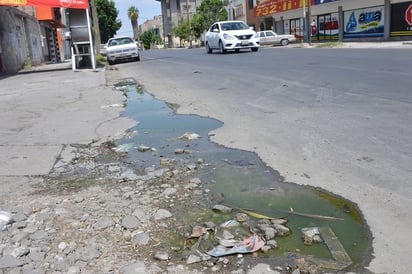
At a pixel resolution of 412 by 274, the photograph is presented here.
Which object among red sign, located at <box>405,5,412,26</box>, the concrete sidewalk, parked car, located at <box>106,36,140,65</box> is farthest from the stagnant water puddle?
red sign, located at <box>405,5,412,26</box>

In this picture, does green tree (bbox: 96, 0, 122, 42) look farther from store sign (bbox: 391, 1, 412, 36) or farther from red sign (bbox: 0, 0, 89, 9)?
red sign (bbox: 0, 0, 89, 9)

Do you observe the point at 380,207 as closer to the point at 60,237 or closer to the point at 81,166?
the point at 60,237

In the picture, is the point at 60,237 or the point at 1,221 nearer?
the point at 60,237

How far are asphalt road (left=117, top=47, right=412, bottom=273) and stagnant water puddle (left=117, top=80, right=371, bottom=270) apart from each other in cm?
14

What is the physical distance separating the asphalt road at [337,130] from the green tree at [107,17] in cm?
5803

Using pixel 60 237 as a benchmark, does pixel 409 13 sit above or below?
above

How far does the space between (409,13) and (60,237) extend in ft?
107

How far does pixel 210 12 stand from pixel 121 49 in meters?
51.7

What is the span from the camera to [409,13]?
30062 millimetres

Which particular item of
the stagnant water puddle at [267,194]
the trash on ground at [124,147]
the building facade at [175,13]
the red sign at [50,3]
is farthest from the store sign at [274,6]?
the building facade at [175,13]

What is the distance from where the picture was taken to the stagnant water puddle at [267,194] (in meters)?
2.94

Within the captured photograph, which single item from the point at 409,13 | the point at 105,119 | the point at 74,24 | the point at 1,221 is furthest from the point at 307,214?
the point at 409,13

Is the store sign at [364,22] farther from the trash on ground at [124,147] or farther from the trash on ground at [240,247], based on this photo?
the trash on ground at [240,247]

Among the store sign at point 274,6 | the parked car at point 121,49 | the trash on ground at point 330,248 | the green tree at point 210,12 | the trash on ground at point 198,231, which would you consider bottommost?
the trash on ground at point 330,248
